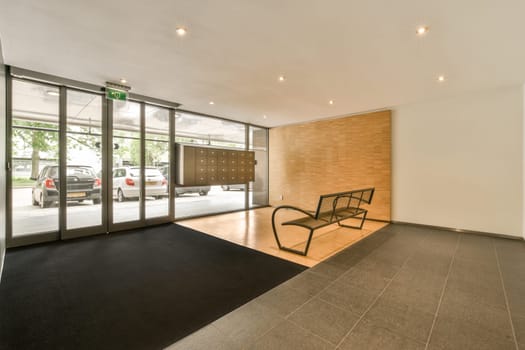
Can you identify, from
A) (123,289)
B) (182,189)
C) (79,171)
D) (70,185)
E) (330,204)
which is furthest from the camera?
(182,189)

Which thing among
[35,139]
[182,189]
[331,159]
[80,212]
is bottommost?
[80,212]

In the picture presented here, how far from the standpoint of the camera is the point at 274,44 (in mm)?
3062

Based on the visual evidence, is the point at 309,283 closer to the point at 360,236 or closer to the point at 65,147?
the point at 360,236

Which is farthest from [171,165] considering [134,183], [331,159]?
[331,159]

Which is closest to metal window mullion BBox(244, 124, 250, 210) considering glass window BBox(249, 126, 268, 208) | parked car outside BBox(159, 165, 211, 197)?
glass window BBox(249, 126, 268, 208)

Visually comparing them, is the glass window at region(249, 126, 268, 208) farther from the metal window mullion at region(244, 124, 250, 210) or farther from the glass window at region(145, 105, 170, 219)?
the glass window at region(145, 105, 170, 219)

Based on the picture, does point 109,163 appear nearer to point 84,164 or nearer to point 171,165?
point 84,164

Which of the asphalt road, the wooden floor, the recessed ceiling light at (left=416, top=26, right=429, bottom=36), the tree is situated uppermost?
the recessed ceiling light at (left=416, top=26, right=429, bottom=36)

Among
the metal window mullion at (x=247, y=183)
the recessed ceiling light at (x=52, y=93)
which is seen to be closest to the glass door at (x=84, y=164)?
the recessed ceiling light at (x=52, y=93)

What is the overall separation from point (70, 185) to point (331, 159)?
6.28 metres

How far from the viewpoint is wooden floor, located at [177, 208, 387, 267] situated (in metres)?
3.76

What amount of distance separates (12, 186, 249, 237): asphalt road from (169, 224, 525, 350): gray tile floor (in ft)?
13.9

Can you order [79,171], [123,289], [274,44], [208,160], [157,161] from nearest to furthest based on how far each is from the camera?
1. [123,289]
2. [274,44]
3. [79,171]
4. [157,161]
5. [208,160]

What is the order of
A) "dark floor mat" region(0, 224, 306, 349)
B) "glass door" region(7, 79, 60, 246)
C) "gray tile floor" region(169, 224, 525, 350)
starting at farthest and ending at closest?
"glass door" region(7, 79, 60, 246) < "dark floor mat" region(0, 224, 306, 349) < "gray tile floor" region(169, 224, 525, 350)
